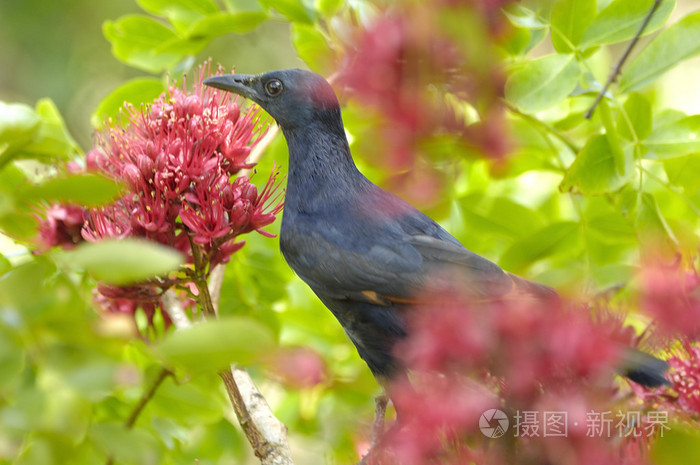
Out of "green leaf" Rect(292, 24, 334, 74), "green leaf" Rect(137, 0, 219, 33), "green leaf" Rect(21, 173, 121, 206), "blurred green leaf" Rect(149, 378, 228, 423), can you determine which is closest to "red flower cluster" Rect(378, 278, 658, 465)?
"green leaf" Rect(21, 173, 121, 206)

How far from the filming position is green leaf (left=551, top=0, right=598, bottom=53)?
132 cm

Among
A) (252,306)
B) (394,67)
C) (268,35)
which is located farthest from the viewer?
(268,35)

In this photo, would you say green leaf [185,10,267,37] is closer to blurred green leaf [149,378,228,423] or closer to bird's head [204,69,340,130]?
bird's head [204,69,340,130]

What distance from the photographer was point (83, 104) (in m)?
6.27

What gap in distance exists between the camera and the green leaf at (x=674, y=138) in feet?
4.46

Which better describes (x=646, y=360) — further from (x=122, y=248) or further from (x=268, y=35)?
(x=268, y=35)

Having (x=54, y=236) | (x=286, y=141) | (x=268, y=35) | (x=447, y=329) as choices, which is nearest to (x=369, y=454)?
(x=447, y=329)

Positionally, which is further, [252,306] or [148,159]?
[252,306]

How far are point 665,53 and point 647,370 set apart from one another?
61 cm

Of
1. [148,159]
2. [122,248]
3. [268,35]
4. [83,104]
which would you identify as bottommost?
[83,104]

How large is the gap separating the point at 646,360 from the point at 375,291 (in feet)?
1.65

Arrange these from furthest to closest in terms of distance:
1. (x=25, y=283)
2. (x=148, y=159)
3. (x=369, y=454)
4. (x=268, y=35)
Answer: (x=268, y=35) → (x=148, y=159) → (x=369, y=454) → (x=25, y=283)

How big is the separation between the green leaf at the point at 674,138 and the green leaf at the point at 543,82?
23cm

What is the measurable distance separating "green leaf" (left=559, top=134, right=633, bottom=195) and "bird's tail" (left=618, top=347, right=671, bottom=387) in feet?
1.03
